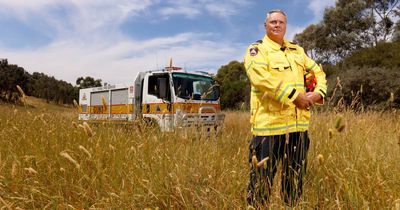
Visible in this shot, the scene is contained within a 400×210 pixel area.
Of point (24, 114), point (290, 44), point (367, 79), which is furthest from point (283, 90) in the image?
point (367, 79)

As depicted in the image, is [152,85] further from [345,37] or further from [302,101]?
[345,37]

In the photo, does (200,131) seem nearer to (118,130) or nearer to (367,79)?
(118,130)

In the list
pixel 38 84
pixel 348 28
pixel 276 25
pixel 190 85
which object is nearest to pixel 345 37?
pixel 348 28

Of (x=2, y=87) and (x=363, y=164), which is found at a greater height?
(x=2, y=87)

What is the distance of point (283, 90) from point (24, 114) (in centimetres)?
355

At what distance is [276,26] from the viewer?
2.78m

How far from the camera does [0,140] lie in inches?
147

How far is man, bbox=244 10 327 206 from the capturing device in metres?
2.55

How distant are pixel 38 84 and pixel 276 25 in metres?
71.3

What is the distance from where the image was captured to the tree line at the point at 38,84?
164 ft

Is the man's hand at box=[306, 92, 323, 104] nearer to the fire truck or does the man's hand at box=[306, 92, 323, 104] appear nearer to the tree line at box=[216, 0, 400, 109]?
the fire truck

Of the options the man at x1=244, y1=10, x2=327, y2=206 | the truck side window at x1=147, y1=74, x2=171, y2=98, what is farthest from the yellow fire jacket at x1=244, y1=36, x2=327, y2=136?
the truck side window at x1=147, y1=74, x2=171, y2=98

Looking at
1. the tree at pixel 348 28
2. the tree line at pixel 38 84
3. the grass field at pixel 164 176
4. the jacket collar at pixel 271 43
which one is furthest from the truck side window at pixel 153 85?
the tree line at pixel 38 84

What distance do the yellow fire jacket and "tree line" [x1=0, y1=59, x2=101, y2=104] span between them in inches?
1886
